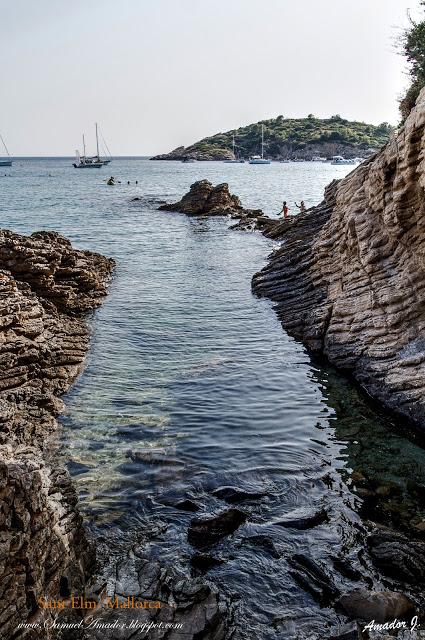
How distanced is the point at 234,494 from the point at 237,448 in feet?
7.48

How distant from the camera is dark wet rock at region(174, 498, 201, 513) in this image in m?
11.9

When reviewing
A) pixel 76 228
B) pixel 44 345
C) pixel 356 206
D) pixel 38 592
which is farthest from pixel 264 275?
Result: pixel 76 228

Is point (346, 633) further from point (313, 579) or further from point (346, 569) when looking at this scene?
point (346, 569)

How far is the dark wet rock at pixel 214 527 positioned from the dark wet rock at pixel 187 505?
50cm

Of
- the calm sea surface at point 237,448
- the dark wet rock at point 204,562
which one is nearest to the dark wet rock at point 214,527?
the calm sea surface at point 237,448

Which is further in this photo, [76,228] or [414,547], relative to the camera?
[76,228]

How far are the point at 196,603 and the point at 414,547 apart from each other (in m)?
4.31

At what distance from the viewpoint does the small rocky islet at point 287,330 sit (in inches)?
337

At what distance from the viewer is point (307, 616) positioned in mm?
9086

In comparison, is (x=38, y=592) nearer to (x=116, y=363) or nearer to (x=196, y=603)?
(x=196, y=603)

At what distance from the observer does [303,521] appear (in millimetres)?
11414

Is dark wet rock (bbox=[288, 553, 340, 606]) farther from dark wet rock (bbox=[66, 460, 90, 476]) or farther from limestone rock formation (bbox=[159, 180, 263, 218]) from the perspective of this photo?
limestone rock formation (bbox=[159, 180, 263, 218])

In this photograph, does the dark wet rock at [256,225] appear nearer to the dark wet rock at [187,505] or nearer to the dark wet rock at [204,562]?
the dark wet rock at [187,505]

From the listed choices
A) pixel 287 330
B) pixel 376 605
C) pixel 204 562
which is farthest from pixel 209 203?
pixel 376 605
